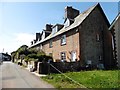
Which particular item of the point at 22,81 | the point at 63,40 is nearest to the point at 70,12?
the point at 63,40

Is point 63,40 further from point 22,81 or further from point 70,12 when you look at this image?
point 22,81

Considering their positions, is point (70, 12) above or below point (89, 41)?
above

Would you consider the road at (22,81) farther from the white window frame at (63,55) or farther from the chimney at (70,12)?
the chimney at (70,12)

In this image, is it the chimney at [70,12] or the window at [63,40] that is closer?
the window at [63,40]

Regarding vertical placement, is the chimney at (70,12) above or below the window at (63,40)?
above

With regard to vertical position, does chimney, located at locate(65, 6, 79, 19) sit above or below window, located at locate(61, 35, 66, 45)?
above

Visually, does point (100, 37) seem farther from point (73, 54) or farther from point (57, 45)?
point (57, 45)

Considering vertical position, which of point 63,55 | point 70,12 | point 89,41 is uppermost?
point 70,12

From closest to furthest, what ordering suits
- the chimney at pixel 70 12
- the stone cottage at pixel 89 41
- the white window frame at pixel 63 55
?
the stone cottage at pixel 89 41 < the white window frame at pixel 63 55 < the chimney at pixel 70 12

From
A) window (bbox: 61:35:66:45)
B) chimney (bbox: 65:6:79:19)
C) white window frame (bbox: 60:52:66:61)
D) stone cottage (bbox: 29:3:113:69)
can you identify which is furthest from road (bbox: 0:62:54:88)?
chimney (bbox: 65:6:79:19)

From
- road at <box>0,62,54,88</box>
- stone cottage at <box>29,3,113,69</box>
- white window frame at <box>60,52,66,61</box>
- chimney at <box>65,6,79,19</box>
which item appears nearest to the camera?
road at <box>0,62,54,88</box>

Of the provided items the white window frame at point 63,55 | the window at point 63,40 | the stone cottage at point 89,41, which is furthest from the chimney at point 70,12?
the white window frame at point 63,55

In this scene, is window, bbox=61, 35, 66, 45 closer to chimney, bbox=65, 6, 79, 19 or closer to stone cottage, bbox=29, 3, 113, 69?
stone cottage, bbox=29, 3, 113, 69

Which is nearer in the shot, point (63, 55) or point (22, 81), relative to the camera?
point (22, 81)
